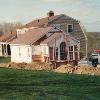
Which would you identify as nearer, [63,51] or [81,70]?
[81,70]

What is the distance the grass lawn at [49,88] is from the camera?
24797 millimetres

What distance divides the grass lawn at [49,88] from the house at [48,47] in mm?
12664

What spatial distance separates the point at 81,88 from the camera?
28.7 metres

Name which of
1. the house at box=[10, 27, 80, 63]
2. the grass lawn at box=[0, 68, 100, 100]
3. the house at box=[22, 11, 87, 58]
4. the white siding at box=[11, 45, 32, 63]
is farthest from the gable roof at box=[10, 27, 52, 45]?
the grass lawn at box=[0, 68, 100, 100]

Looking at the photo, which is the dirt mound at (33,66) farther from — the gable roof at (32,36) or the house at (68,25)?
the house at (68,25)

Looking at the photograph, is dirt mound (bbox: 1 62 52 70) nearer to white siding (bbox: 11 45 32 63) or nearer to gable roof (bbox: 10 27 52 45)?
white siding (bbox: 11 45 32 63)

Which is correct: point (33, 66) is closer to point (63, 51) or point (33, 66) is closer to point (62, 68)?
point (63, 51)

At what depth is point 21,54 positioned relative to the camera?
53.9 m

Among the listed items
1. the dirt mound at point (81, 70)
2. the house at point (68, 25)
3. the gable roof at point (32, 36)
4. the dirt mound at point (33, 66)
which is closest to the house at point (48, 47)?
the gable roof at point (32, 36)

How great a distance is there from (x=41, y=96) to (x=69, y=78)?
34.5 ft

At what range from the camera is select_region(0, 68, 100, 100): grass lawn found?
976 inches

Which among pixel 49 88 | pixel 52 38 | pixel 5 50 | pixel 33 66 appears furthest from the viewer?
pixel 5 50

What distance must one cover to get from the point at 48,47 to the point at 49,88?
21.1 meters

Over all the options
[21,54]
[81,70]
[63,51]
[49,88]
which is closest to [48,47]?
[63,51]
